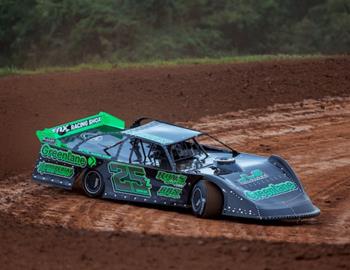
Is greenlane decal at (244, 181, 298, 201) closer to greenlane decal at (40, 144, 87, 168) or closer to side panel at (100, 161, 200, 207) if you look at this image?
side panel at (100, 161, 200, 207)

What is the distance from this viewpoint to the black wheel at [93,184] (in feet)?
48.9

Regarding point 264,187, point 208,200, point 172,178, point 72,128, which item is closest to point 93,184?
point 72,128

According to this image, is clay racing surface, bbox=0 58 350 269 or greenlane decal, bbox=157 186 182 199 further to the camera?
greenlane decal, bbox=157 186 182 199

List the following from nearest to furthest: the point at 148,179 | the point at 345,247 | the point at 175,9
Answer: the point at 345,247 → the point at 148,179 → the point at 175,9

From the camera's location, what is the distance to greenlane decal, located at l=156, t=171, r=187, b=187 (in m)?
13.8

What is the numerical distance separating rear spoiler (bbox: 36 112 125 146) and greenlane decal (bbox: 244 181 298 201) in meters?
3.98

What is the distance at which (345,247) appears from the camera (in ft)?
36.5

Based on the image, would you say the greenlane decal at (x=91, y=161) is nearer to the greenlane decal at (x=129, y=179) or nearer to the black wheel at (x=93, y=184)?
the black wheel at (x=93, y=184)

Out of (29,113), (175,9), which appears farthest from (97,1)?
(29,113)

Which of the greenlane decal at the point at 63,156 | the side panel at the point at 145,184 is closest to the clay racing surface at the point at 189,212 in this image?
the side panel at the point at 145,184

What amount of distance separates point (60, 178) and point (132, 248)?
4.41 metres

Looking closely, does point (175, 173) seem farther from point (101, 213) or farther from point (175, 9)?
point (175, 9)

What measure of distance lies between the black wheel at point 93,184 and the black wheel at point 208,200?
2118 mm

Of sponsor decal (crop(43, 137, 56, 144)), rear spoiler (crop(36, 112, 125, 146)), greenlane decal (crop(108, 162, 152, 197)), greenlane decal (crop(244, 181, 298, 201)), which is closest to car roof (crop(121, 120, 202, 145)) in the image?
greenlane decal (crop(108, 162, 152, 197))
